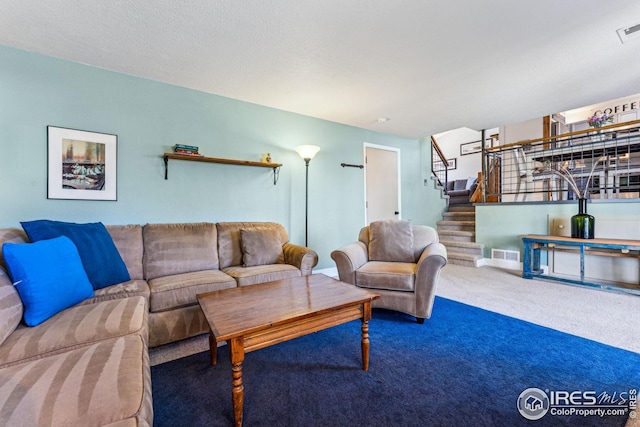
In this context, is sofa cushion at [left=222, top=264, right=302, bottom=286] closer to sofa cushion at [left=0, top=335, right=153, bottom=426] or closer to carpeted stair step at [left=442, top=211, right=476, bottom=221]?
sofa cushion at [left=0, top=335, right=153, bottom=426]

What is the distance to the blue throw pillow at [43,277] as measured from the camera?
4.51 feet

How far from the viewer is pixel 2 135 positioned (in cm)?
217

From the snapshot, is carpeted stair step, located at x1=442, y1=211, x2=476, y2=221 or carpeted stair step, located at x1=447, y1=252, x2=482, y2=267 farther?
carpeted stair step, located at x1=442, y1=211, x2=476, y2=221

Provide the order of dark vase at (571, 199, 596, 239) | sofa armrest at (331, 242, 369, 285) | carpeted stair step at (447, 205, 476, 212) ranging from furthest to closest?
1. carpeted stair step at (447, 205, 476, 212)
2. dark vase at (571, 199, 596, 239)
3. sofa armrest at (331, 242, 369, 285)

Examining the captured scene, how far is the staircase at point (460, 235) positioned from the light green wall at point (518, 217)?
21 centimetres

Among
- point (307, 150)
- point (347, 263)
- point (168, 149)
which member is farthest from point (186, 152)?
point (347, 263)

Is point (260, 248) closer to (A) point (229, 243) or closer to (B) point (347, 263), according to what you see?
(A) point (229, 243)

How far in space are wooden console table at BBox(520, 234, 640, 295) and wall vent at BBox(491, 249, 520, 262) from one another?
0.42 m

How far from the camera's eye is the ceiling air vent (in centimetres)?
209

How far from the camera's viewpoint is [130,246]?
2.40 meters

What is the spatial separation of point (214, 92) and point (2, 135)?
1815 mm

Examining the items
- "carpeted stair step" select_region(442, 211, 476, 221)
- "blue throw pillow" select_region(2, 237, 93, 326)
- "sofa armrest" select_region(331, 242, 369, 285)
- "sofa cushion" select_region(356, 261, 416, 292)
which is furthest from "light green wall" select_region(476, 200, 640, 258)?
"blue throw pillow" select_region(2, 237, 93, 326)

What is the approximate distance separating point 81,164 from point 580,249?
563 centimetres

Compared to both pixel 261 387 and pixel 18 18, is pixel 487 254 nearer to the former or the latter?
pixel 261 387
